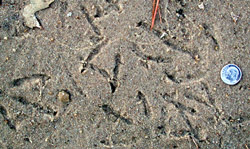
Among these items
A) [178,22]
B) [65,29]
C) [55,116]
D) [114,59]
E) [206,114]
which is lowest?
[55,116]

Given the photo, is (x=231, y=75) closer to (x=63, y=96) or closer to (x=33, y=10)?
(x=63, y=96)

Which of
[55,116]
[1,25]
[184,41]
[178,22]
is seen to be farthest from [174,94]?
[1,25]

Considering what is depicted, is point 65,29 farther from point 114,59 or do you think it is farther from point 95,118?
point 95,118

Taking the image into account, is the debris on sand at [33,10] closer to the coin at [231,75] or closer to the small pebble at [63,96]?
the small pebble at [63,96]

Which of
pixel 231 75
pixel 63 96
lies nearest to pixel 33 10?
pixel 63 96

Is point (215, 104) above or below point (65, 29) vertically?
below

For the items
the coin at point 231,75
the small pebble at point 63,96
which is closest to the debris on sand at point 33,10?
the small pebble at point 63,96
